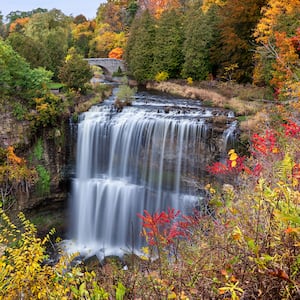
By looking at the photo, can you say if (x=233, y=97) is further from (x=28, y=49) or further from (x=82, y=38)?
(x=82, y=38)

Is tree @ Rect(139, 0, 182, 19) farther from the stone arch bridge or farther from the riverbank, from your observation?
the riverbank

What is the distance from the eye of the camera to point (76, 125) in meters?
13.1

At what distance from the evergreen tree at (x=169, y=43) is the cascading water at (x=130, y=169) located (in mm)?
10708

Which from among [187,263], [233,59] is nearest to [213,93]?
[233,59]

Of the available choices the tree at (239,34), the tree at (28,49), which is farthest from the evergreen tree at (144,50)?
the tree at (28,49)

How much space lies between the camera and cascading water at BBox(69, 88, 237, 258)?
11641 millimetres

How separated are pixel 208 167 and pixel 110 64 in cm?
2348

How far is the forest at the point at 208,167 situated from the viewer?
215 cm

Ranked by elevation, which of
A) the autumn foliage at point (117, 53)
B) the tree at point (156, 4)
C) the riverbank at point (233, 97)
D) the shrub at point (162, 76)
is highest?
the tree at point (156, 4)

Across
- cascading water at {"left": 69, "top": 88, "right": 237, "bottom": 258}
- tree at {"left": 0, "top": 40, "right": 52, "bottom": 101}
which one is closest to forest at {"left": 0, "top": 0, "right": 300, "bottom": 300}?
tree at {"left": 0, "top": 40, "right": 52, "bottom": 101}

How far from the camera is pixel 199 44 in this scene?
20.1 metres

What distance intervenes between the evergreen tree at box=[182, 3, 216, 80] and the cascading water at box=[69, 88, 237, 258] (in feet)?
28.3

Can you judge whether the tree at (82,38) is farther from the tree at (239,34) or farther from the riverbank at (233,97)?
the tree at (239,34)

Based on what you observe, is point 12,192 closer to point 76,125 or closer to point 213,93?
point 76,125
